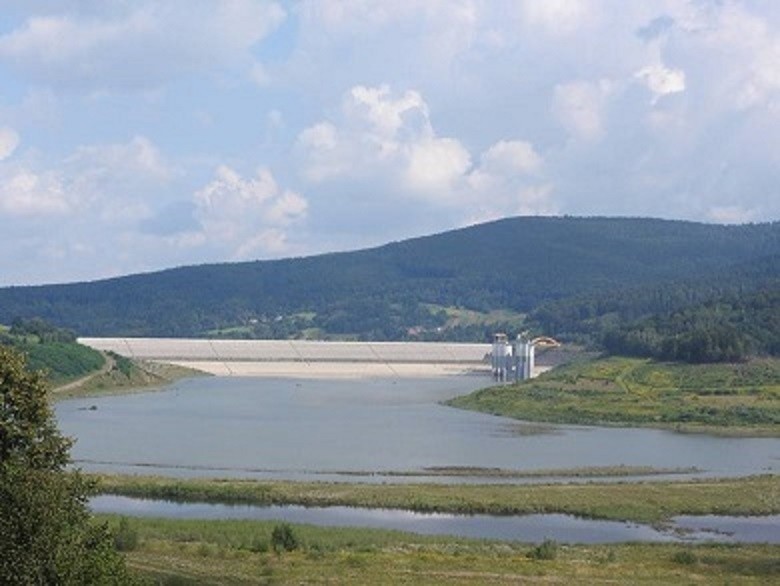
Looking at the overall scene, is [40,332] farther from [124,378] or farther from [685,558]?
[685,558]

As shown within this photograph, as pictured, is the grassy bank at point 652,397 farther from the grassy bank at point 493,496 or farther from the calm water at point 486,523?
the calm water at point 486,523

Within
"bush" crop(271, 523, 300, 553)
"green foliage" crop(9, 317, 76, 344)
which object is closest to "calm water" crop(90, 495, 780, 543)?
"bush" crop(271, 523, 300, 553)

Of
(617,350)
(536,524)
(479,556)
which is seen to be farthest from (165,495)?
(617,350)

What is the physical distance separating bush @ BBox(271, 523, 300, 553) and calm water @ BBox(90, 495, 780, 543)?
8348mm

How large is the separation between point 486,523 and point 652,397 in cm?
6746

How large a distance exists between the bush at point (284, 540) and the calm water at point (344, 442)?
960 inches

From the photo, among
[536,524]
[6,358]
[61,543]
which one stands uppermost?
[6,358]

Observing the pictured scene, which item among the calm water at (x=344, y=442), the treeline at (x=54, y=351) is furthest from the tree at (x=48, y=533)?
the treeline at (x=54, y=351)

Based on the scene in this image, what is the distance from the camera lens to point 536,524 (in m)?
51.9

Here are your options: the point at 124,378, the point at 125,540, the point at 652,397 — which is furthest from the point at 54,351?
the point at 125,540

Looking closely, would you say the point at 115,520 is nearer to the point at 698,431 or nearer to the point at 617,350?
the point at 698,431

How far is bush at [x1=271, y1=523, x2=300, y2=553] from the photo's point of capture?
1598 inches

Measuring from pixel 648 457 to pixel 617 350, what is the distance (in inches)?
3071

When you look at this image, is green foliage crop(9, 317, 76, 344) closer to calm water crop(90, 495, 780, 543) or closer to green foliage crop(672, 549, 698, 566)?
calm water crop(90, 495, 780, 543)
